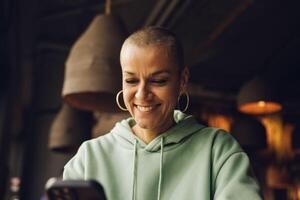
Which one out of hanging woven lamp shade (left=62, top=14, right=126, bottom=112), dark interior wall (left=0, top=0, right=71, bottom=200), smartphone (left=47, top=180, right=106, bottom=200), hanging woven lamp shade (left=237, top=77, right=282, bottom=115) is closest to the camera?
smartphone (left=47, top=180, right=106, bottom=200)

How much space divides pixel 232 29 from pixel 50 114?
2648mm

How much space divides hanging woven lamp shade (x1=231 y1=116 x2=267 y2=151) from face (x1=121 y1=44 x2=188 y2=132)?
340cm

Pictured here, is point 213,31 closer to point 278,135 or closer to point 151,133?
point 278,135

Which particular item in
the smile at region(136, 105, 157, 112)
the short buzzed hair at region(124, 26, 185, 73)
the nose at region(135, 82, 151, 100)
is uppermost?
the short buzzed hair at region(124, 26, 185, 73)

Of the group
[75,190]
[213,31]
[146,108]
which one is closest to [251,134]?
[213,31]

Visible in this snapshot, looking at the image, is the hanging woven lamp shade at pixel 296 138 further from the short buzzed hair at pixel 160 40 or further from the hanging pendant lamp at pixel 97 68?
the short buzzed hair at pixel 160 40

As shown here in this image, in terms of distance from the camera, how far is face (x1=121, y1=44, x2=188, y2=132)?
3.79ft

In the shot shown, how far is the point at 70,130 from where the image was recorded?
4.07 meters

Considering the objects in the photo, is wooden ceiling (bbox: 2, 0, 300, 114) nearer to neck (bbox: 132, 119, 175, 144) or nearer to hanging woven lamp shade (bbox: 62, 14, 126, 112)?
hanging woven lamp shade (bbox: 62, 14, 126, 112)

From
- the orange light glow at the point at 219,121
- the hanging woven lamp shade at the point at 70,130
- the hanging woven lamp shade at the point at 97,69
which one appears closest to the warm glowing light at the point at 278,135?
the orange light glow at the point at 219,121

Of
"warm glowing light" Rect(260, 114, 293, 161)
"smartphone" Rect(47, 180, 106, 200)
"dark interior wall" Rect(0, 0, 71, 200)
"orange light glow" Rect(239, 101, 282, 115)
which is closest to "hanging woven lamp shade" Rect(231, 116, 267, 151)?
"orange light glow" Rect(239, 101, 282, 115)

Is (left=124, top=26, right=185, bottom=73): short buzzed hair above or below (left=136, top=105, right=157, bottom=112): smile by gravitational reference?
above

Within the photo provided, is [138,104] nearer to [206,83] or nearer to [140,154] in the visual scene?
[140,154]

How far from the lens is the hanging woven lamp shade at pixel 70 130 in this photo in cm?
402
